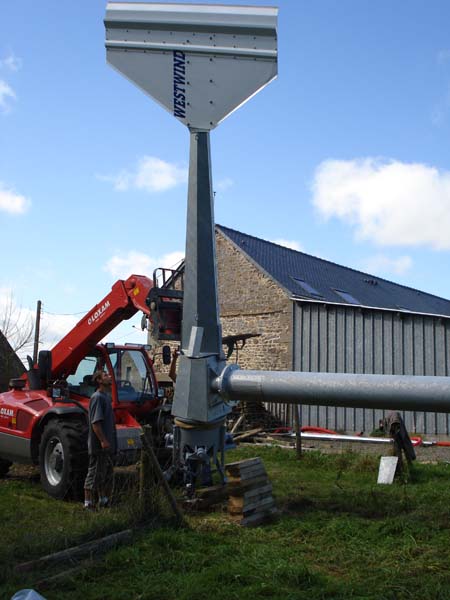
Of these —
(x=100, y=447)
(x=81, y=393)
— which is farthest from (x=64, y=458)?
(x=81, y=393)

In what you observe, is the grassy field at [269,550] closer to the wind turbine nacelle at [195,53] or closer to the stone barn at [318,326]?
the wind turbine nacelle at [195,53]

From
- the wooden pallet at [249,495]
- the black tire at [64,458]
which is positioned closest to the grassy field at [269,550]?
the wooden pallet at [249,495]

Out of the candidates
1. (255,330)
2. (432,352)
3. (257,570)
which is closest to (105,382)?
A: (257,570)

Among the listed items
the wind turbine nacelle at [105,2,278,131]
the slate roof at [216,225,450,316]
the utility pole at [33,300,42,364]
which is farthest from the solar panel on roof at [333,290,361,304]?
the wind turbine nacelle at [105,2,278,131]

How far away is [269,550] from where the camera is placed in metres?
6.07

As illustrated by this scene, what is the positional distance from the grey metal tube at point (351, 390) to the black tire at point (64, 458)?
11.6 feet

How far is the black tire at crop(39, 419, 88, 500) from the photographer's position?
8930 millimetres

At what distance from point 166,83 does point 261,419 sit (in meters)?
14.0

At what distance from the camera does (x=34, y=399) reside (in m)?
10.4

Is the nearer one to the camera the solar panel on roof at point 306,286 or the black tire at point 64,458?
the black tire at point 64,458

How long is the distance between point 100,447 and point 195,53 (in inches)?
191

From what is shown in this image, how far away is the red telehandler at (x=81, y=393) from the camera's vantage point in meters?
8.95

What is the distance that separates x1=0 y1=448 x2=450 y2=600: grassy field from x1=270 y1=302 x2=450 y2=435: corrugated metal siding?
8.59 meters

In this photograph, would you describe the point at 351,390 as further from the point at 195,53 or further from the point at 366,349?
the point at 366,349
